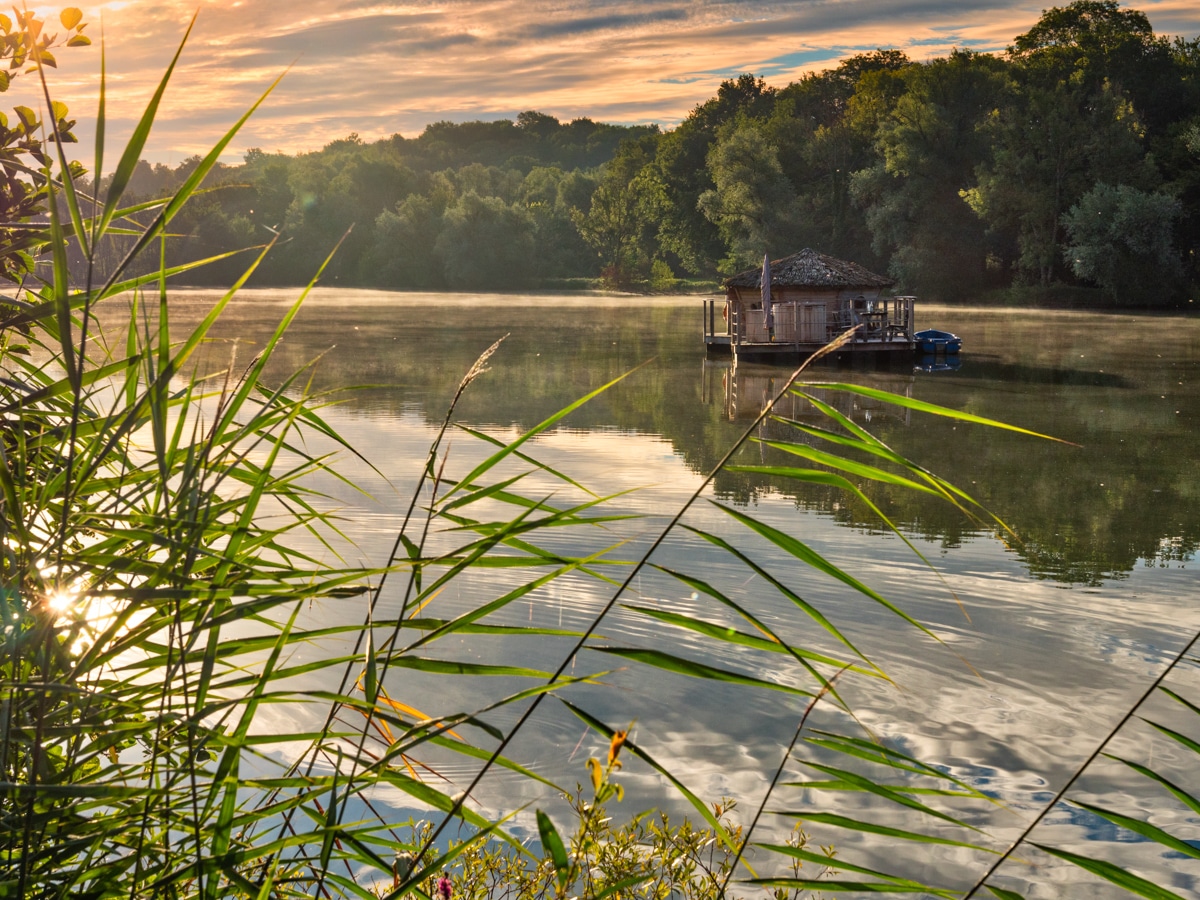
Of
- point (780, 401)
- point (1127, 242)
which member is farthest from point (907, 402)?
point (1127, 242)

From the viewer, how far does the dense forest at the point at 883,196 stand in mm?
49281

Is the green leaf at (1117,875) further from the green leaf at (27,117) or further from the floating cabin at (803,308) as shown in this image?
the floating cabin at (803,308)

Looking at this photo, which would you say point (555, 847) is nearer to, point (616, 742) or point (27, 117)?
point (616, 742)

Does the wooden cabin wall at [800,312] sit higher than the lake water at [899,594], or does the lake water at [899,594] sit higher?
the wooden cabin wall at [800,312]

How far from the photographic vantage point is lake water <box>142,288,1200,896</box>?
15.4 ft

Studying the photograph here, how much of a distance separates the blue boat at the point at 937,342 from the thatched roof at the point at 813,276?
4.74ft

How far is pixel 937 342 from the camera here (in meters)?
25.6

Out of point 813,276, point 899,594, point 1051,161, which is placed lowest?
point 899,594

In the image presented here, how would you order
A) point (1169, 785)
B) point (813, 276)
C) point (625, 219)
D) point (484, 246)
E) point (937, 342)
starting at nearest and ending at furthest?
point (1169, 785) < point (937, 342) < point (813, 276) < point (484, 246) < point (625, 219)

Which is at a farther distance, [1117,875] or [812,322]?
[812,322]

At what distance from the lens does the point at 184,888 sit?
2146 mm

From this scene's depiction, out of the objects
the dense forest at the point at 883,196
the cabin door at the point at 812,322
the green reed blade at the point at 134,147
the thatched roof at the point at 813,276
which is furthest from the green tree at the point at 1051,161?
the green reed blade at the point at 134,147

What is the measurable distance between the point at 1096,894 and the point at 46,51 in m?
4.11

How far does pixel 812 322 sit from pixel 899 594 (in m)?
19.5
